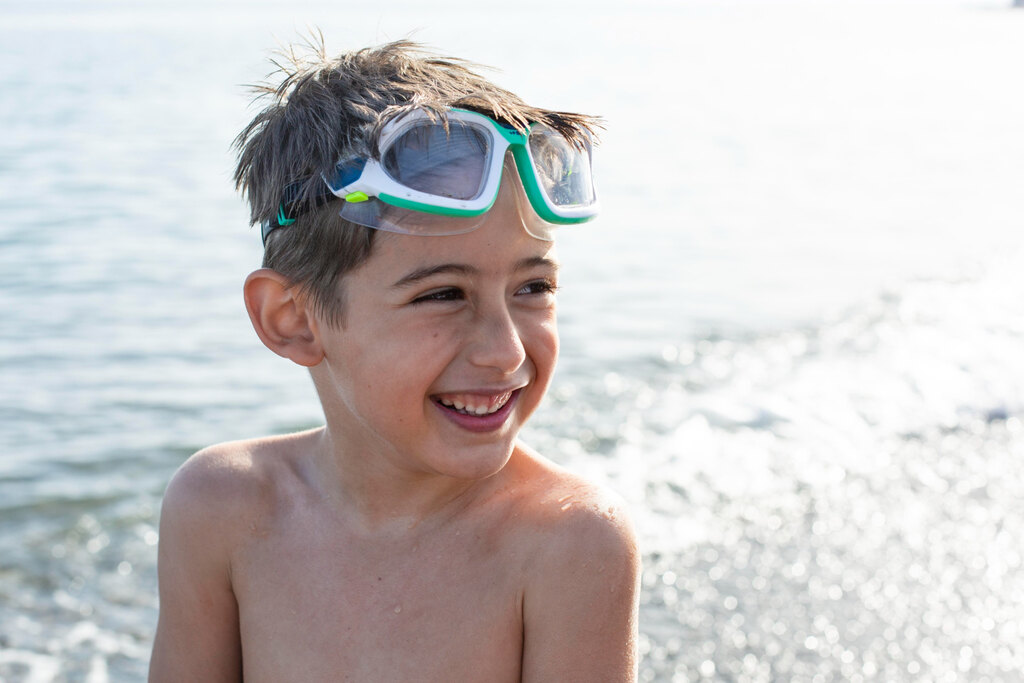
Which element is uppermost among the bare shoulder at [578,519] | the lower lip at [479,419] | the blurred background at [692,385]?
the lower lip at [479,419]

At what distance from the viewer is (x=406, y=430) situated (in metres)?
2.18

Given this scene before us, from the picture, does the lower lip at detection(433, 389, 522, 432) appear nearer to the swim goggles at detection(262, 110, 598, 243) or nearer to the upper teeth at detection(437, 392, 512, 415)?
the upper teeth at detection(437, 392, 512, 415)

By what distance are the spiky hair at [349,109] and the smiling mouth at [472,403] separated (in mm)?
483

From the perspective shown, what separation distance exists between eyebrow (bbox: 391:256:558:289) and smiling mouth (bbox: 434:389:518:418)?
0.23 metres

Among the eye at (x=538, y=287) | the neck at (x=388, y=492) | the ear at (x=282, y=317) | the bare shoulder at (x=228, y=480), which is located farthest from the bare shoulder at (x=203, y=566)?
the eye at (x=538, y=287)

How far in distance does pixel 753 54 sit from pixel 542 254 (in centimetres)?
3574

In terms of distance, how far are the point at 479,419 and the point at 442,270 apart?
303 mm

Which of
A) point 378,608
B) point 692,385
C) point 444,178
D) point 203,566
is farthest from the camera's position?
point 692,385

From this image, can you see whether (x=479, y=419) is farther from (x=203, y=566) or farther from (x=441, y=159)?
(x=203, y=566)

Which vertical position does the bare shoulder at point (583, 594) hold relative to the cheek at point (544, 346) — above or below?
below

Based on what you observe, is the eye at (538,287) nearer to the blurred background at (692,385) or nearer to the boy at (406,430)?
the boy at (406,430)

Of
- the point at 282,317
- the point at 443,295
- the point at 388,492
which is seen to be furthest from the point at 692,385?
the point at 443,295

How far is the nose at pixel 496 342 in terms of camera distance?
2.08 metres

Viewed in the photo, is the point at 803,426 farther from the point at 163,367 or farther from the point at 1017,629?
the point at 163,367
